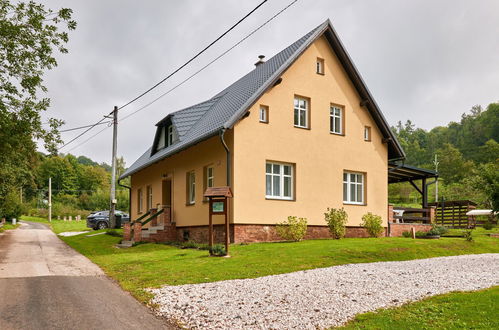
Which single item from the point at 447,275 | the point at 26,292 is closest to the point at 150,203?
the point at 26,292

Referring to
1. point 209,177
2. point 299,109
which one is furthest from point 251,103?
point 209,177

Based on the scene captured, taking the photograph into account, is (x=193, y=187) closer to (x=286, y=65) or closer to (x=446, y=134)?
(x=286, y=65)

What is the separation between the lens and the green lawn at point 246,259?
35.1 ft

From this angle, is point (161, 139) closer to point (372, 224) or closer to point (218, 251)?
point (372, 224)

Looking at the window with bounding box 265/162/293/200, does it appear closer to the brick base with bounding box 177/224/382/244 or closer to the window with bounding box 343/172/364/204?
the brick base with bounding box 177/224/382/244

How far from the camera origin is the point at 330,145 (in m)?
19.5

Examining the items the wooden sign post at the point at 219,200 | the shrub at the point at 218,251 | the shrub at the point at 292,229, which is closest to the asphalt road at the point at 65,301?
the shrub at the point at 218,251

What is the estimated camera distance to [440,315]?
262 inches

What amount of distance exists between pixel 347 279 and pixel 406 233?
12.5 meters

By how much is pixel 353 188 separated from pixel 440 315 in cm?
1408

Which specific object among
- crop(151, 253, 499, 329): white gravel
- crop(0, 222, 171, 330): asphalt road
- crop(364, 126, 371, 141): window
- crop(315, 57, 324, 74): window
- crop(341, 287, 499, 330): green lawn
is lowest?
crop(0, 222, 171, 330): asphalt road

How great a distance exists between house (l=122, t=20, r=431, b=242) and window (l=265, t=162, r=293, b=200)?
40 millimetres

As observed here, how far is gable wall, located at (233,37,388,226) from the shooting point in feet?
55.7

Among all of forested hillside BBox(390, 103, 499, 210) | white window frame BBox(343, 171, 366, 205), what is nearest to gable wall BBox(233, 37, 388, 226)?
white window frame BBox(343, 171, 366, 205)
